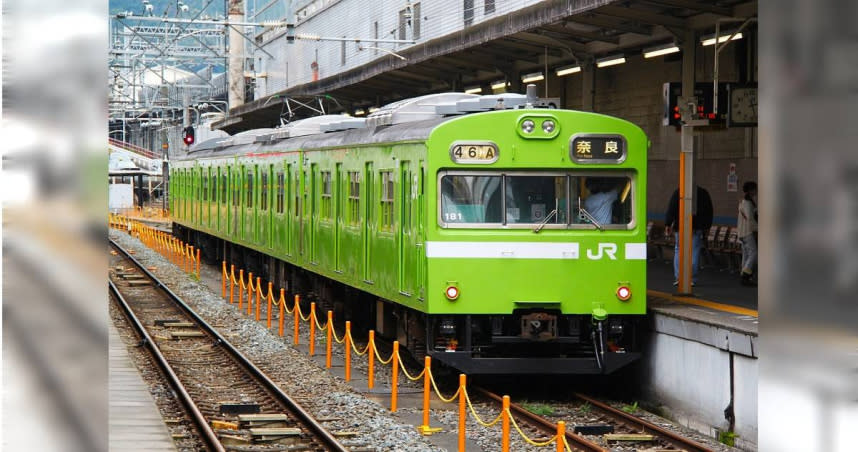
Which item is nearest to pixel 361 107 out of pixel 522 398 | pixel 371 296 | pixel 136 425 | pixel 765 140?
pixel 371 296

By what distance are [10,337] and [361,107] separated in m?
31.3

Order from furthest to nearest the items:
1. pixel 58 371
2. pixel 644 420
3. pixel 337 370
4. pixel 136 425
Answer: pixel 337 370
pixel 644 420
pixel 136 425
pixel 58 371

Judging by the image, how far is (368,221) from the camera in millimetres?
15086

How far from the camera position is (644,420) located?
11.4 metres

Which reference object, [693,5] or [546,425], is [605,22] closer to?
[693,5]

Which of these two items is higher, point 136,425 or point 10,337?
point 10,337

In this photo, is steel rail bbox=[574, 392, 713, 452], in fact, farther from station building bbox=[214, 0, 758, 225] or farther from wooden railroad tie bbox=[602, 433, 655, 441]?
station building bbox=[214, 0, 758, 225]

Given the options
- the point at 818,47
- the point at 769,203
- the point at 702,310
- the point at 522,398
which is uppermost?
the point at 818,47

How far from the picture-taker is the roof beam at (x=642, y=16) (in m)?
15.2

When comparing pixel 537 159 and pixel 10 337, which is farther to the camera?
pixel 537 159

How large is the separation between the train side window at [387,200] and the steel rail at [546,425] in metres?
2.26

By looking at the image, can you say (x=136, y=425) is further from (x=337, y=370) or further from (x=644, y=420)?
(x=337, y=370)

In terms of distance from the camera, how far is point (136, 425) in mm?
8500

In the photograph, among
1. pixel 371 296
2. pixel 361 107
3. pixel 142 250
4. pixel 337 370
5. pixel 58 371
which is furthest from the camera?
pixel 142 250
